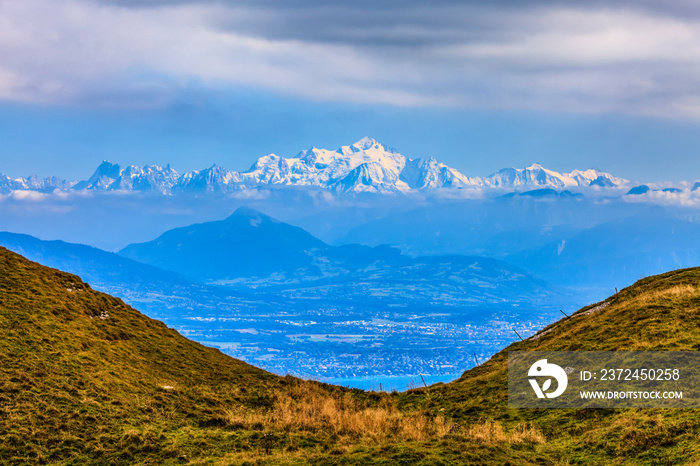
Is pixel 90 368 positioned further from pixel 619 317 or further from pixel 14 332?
pixel 619 317

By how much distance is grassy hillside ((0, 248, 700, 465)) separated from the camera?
15.5 meters

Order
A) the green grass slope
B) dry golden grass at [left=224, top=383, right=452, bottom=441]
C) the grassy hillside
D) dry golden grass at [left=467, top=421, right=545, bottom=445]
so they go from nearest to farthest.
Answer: the green grass slope
the grassy hillside
dry golden grass at [left=467, top=421, right=545, bottom=445]
dry golden grass at [left=224, top=383, right=452, bottom=441]

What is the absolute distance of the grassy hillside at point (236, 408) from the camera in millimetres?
15500

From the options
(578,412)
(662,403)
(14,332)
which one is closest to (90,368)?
(14,332)

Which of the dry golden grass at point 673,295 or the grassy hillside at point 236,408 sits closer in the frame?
the grassy hillside at point 236,408

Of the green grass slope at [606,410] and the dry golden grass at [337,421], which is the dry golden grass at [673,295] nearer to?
the green grass slope at [606,410]

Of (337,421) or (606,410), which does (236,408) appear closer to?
(337,421)

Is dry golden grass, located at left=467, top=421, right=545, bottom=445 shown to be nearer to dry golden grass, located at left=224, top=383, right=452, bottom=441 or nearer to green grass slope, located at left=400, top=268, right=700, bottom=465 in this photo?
green grass slope, located at left=400, top=268, right=700, bottom=465

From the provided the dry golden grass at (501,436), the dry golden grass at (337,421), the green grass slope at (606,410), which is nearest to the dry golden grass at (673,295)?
the green grass slope at (606,410)

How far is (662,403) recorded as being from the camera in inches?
A: 708

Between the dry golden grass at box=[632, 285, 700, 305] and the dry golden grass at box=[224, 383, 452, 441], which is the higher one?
the dry golden grass at box=[632, 285, 700, 305]

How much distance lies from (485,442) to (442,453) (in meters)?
1.88

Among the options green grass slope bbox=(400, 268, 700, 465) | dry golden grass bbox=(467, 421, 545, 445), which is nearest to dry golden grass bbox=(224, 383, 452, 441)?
dry golden grass bbox=(467, 421, 545, 445)

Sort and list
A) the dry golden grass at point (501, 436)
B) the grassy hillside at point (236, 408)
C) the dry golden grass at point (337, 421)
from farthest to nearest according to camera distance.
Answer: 1. the dry golden grass at point (337, 421)
2. the dry golden grass at point (501, 436)
3. the grassy hillside at point (236, 408)
